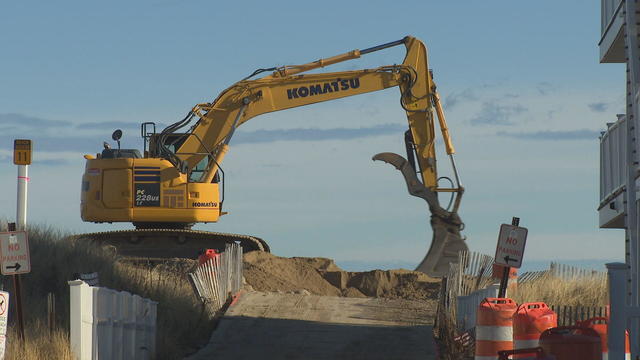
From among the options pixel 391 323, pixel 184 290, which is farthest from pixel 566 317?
pixel 184 290

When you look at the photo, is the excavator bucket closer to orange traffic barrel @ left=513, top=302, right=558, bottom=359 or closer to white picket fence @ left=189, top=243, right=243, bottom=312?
white picket fence @ left=189, top=243, right=243, bottom=312

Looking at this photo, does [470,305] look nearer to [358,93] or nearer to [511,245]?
[511,245]

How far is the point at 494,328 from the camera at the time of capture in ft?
50.4

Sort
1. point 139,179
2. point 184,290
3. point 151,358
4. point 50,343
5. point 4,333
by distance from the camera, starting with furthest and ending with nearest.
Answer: point 139,179 → point 184,290 → point 151,358 → point 50,343 → point 4,333

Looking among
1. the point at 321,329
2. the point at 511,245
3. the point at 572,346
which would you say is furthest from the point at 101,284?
the point at 572,346

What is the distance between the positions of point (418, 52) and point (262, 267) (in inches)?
306

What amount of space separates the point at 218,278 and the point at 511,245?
10.5 meters

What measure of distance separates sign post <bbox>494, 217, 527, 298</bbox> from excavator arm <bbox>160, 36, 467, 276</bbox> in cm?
1660

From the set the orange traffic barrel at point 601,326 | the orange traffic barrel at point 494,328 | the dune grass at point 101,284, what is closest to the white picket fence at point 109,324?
the dune grass at point 101,284

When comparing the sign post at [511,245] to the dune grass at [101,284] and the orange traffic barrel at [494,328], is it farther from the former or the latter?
the dune grass at [101,284]

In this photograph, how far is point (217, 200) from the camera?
33.2 metres

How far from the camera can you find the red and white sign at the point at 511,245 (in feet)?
53.3

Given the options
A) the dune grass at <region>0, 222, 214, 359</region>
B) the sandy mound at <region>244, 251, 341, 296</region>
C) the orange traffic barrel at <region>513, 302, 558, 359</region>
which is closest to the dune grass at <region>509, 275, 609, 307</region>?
the sandy mound at <region>244, 251, 341, 296</region>

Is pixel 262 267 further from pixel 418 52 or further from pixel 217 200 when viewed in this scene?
pixel 418 52
